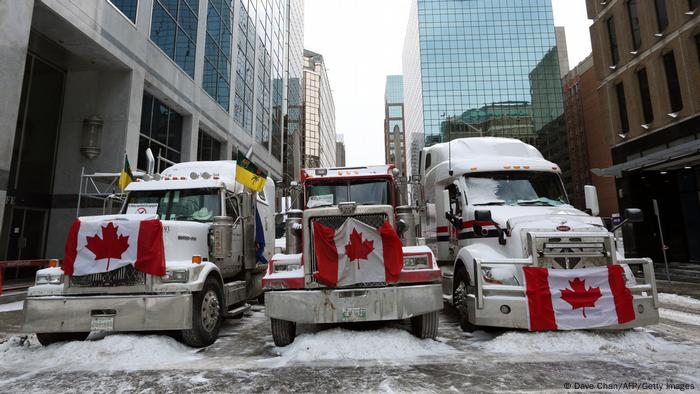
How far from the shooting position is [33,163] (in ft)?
48.4

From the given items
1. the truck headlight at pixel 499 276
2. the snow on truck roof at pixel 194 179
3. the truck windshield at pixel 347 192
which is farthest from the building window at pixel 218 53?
the truck headlight at pixel 499 276

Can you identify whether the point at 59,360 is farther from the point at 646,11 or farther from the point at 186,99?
the point at 646,11

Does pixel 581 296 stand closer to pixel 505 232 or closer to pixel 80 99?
pixel 505 232

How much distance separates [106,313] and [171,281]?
37.0 inches

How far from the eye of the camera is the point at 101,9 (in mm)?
13805

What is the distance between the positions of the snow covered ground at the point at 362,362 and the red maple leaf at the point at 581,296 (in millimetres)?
425

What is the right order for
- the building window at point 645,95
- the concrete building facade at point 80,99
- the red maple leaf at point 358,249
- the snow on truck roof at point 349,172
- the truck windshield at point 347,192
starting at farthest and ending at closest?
the building window at point 645,95 → the concrete building facade at point 80,99 → the snow on truck roof at point 349,172 → the truck windshield at point 347,192 → the red maple leaf at point 358,249

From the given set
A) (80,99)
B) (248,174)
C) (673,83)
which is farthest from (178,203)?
(673,83)

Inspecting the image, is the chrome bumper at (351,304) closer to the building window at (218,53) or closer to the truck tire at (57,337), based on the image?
the truck tire at (57,337)

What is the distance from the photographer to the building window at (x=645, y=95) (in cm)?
1830

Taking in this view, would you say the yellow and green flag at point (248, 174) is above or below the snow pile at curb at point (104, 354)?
above

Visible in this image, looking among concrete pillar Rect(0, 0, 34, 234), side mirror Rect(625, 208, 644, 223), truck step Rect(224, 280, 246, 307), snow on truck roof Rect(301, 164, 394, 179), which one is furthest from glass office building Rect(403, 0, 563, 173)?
truck step Rect(224, 280, 246, 307)

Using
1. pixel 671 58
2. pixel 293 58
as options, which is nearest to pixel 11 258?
pixel 671 58

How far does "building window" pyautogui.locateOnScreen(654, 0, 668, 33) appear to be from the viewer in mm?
17438
